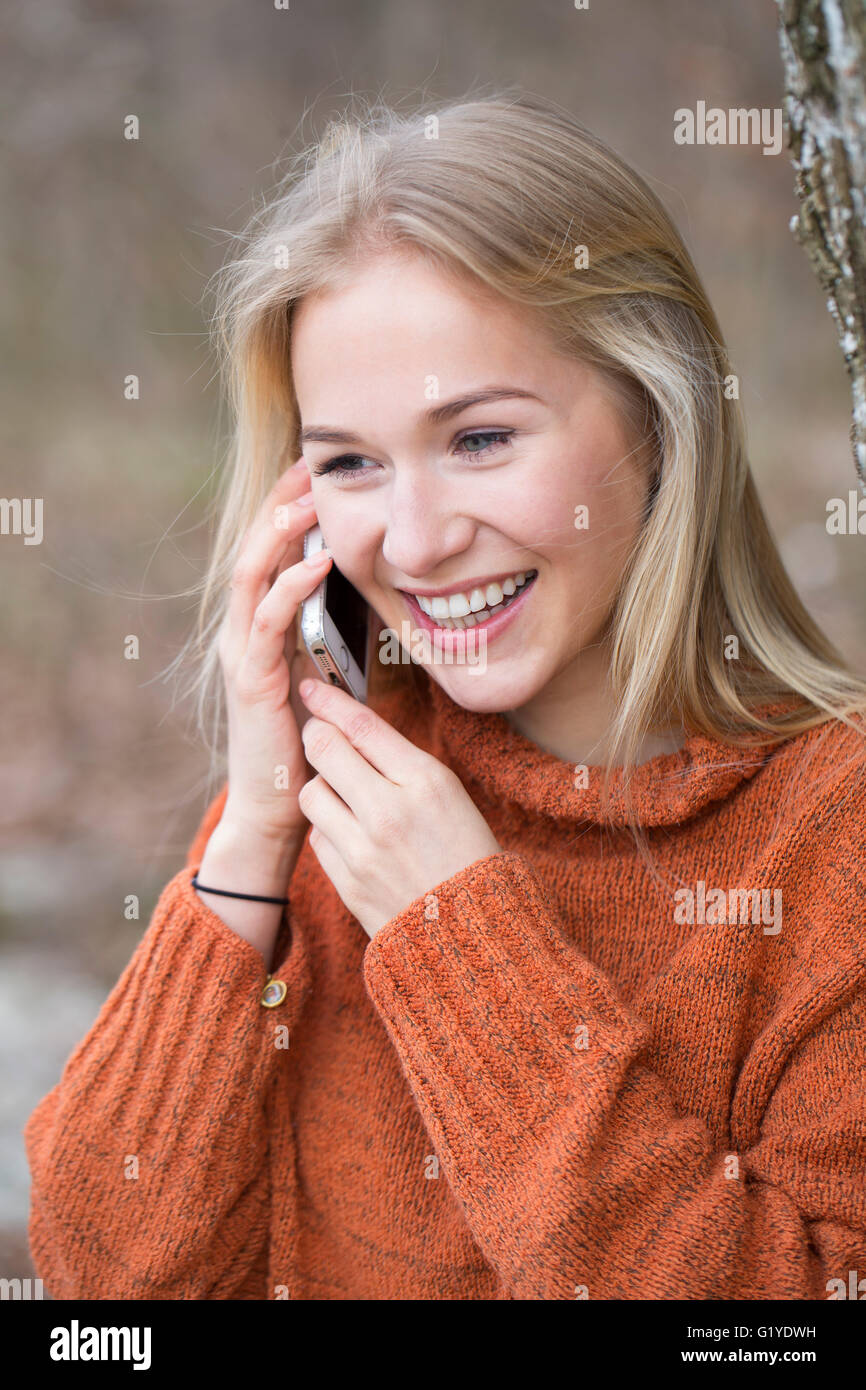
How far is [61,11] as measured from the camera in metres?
5.14

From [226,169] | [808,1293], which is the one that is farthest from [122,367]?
[808,1293]

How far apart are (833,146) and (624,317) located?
1.86ft

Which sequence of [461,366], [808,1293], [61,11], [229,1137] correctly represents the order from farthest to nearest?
[61,11] → [229,1137] → [461,366] → [808,1293]

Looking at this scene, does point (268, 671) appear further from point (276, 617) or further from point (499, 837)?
point (499, 837)

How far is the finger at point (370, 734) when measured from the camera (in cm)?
178

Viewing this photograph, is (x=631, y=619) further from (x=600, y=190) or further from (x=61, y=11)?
(x=61, y=11)

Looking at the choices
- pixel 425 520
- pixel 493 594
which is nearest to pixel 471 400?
pixel 425 520

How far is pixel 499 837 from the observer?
6.46 feet

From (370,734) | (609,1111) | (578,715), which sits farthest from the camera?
(578,715)

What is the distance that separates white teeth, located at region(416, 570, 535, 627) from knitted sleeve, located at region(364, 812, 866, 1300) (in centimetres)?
39

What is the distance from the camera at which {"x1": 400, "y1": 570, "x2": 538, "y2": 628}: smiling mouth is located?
1.76 meters

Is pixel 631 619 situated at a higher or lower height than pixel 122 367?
lower

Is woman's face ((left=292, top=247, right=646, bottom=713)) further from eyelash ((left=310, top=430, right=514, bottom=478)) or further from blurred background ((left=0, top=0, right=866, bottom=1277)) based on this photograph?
blurred background ((left=0, top=0, right=866, bottom=1277))
